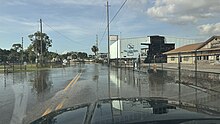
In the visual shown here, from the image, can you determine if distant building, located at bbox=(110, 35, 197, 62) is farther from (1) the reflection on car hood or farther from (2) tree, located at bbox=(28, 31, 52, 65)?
(1) the reflection on car hood

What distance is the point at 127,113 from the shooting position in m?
3.35

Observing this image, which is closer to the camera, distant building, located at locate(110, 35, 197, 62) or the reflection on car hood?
the reflection on car hood

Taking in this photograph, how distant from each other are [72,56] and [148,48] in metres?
62.3

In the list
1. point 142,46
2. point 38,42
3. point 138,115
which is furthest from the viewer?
point 142,46

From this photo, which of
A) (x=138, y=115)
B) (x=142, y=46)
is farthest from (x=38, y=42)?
(x=138, y=115)

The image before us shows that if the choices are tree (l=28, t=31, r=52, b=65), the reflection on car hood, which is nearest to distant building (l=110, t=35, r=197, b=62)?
tree (l=28, t=31, r=52, b=65)

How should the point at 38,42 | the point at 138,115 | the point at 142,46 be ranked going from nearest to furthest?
the point at 138,115 → the point at 38,42 → the point at 142,46

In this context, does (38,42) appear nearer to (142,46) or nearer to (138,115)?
(142,46)

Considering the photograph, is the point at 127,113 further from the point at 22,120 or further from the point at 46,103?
the point at 46,103

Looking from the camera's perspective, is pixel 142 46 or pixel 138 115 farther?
pixel 142 46

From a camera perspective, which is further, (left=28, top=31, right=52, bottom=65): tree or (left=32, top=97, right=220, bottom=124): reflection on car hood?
(left=28, top=31, right=52, bottom=65): tree

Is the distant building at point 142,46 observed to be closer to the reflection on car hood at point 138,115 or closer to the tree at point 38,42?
the tree at point 38,42

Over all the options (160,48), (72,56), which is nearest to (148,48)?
(160,48)

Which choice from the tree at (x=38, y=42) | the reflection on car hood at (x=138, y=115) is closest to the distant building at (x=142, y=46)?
the tree at (x=38, y=42)
